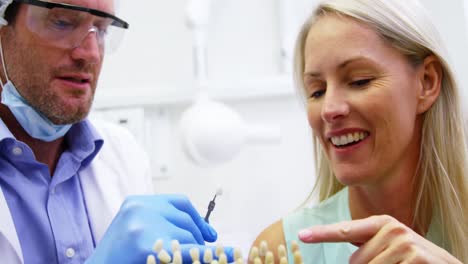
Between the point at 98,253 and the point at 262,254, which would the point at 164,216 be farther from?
the point at 262,254

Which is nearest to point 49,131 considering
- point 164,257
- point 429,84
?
point 164,257

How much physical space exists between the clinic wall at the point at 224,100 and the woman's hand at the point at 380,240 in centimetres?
76

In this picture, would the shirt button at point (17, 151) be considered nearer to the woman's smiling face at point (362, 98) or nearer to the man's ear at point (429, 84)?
the woman's smiling face at point (362, 98)

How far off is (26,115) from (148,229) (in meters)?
0.41

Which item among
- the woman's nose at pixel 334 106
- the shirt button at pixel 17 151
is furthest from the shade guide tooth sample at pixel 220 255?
the shirt button at pixel 17 151

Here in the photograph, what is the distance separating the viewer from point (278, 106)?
5.05 feet

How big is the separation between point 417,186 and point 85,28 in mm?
751

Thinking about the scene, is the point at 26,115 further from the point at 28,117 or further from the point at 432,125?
the point at 432,125

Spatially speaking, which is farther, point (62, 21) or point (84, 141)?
point (84, 141)

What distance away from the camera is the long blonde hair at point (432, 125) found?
0.97 meters

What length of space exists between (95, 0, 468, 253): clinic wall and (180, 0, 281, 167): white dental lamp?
0.09 meters

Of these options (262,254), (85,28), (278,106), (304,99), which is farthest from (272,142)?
(262,254)

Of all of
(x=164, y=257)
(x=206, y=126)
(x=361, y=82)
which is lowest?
(x=164, y=257)

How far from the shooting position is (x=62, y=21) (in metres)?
1.01
